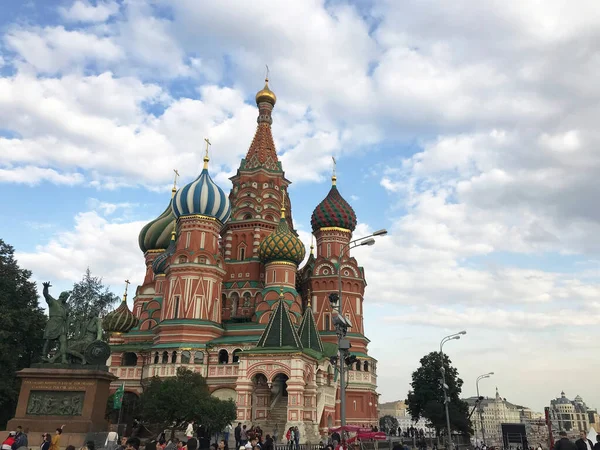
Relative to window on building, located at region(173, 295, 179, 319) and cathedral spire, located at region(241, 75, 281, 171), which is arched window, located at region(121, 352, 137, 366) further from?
cathedral spire, located at region(241, 75, 281, 171)

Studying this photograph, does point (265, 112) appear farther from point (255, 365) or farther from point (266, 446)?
point (266, 446)

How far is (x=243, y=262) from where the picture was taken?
46.0 meters

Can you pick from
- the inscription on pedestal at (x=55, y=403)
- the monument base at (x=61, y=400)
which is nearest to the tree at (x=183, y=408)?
the monument base at (x=61, y=400)

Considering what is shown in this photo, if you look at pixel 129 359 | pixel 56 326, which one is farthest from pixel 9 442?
pixel 129 359

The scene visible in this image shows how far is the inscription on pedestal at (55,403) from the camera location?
18797 millimetres

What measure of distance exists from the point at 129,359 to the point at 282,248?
14621mm

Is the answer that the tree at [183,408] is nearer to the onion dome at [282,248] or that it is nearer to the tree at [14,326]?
the tree at [14,326]

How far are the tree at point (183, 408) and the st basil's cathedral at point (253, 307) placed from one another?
5.71 ft

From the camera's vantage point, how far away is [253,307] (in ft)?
145

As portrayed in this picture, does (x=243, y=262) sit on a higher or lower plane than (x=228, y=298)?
higher

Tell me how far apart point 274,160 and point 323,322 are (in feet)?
57.3

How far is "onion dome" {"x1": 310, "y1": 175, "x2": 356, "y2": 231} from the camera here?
47750 millimetres

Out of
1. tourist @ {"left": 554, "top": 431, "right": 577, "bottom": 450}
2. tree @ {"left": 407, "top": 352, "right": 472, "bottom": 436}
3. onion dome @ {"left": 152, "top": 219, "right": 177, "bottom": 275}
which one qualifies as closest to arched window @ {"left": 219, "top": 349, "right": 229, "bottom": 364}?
onion dome @ {"left": 152, "top": 219, "right": 177, "bottom": 275}

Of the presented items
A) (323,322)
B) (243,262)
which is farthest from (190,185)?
(323,322)
